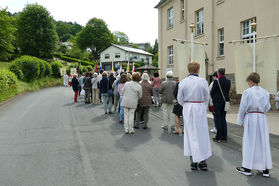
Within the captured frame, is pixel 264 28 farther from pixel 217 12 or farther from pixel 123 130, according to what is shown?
pixel 123 130

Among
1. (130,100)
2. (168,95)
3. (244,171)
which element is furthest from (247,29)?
(244,171)

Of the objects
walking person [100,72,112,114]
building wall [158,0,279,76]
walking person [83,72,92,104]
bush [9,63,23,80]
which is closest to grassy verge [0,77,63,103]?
bush [9,63,23,80]

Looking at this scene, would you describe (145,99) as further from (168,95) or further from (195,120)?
(195,120)

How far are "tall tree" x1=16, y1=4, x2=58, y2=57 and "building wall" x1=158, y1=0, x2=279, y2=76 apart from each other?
35146 millimetres

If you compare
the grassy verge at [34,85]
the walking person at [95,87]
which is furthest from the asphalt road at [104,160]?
the grassy verge at [34,85]

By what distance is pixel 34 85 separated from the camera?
27.0 metres

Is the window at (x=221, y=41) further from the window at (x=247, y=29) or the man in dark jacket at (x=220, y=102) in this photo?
the man in dark jacket at (x=220, y=102)

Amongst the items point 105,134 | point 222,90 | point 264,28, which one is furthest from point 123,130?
point 264,28

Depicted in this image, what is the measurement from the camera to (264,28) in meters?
13.3

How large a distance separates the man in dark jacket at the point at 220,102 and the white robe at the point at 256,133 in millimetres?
2244

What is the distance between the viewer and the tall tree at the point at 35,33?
50156 millimetres

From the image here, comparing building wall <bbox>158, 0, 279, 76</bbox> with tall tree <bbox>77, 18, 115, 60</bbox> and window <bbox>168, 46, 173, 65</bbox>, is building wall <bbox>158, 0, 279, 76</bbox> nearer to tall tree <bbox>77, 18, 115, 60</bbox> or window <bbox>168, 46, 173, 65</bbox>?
window <bbox>168, 46, 173, 65</bbox>

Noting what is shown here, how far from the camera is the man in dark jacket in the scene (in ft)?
21.7

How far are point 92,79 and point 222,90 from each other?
1011cm
